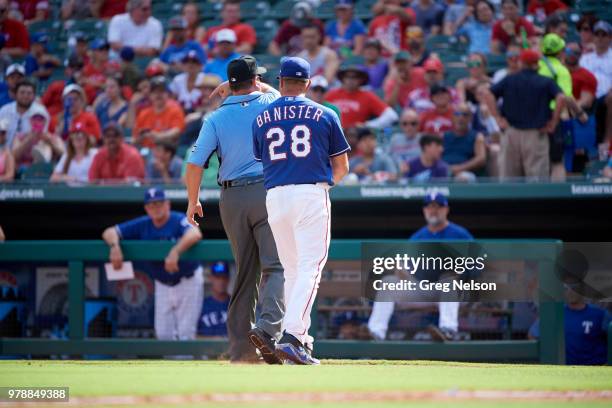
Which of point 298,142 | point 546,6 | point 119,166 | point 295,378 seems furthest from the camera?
point 546,6

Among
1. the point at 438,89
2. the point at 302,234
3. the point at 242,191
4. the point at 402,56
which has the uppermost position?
the point at 402,56

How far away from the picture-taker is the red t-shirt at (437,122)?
1075 cm

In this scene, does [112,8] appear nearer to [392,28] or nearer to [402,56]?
[392,28]

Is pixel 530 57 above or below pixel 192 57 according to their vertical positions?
below

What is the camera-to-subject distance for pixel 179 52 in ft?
43.4

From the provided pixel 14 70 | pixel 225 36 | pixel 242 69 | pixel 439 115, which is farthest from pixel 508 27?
pixel 242 69

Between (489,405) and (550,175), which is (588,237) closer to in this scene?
(550,175)

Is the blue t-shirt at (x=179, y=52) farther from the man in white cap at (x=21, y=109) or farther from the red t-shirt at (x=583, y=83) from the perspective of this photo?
the red t-shirt at (x=583, y=83)

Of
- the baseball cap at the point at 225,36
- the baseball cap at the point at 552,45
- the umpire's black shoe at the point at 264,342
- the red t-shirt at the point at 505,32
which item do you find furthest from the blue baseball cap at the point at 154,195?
the red t-shirt at the point at 505,32

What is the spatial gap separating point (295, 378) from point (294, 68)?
187cm

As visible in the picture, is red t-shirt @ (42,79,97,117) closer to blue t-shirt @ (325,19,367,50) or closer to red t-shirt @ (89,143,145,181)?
red t-shirt @ (89,143,145,181)

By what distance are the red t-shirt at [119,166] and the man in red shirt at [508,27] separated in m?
4.42

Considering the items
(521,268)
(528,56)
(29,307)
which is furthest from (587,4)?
(29,307)

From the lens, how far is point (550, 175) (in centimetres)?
986
